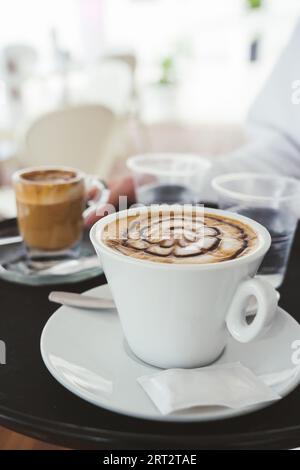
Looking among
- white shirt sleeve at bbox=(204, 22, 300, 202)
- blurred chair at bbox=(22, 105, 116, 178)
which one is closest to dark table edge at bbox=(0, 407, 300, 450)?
white shirt sleeve at bbox=(204, 22, 300, 202)

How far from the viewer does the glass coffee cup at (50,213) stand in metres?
0.59

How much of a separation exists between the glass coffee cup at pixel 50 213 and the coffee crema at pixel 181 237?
→ 183 millimetres

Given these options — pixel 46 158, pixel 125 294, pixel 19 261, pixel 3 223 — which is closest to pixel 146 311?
pixel 125 294

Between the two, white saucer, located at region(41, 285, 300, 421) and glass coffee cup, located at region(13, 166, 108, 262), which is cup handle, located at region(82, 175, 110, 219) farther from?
white saucer, located at region(41, 285, 300, 421)

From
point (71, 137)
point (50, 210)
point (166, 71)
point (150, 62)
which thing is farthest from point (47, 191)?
point (150, 62)

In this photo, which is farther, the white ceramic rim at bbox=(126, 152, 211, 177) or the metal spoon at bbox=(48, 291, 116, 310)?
the white ceramic rim at bbox=(126, 152, 211, 177)

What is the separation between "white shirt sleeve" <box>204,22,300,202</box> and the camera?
0.93 meters

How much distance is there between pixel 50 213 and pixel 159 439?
34 centimetres

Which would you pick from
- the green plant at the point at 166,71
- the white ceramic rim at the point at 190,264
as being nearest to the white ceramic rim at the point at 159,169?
the white ceramic rim at the point at 190,264

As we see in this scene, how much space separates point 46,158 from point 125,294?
3.83ft

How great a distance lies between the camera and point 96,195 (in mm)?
692

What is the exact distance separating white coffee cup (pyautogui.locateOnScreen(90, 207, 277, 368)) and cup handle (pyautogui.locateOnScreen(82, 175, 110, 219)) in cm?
25

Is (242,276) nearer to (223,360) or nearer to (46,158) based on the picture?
(223,360)

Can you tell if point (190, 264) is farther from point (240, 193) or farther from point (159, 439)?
point (240, 193)
